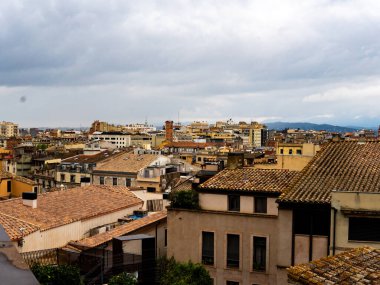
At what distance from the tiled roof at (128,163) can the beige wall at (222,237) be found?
111ft

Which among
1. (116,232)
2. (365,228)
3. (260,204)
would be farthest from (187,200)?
(365,228)

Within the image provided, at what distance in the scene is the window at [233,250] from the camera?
20750 mm

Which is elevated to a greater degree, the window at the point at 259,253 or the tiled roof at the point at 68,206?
the tiled roof at the point at 68,206

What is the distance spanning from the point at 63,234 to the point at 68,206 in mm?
3552

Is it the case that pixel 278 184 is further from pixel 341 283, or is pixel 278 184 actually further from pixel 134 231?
pixel 341 283

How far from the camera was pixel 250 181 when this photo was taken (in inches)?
880

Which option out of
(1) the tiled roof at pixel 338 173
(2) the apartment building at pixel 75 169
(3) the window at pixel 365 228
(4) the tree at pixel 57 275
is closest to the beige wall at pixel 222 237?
(1) the tiled roof at pixel 338 173

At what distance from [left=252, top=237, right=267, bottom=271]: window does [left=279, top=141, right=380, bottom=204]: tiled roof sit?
3.05m

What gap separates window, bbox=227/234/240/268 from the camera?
20.8m

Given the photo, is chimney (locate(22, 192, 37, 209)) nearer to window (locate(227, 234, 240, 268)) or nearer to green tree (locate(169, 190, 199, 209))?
green tree (locate(169, 190, 199, 209))

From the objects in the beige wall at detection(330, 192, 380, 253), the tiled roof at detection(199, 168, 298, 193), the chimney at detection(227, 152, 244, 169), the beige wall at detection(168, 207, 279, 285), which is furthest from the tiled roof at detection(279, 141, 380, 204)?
the chimney at detection(227, 152, 244, 169)

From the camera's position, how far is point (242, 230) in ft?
68.0

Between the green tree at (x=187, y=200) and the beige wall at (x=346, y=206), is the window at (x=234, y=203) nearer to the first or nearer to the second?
the green tree at (x=187, y=200)

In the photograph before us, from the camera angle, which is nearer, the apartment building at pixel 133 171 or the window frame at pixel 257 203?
the window frame at pixel 257 203
